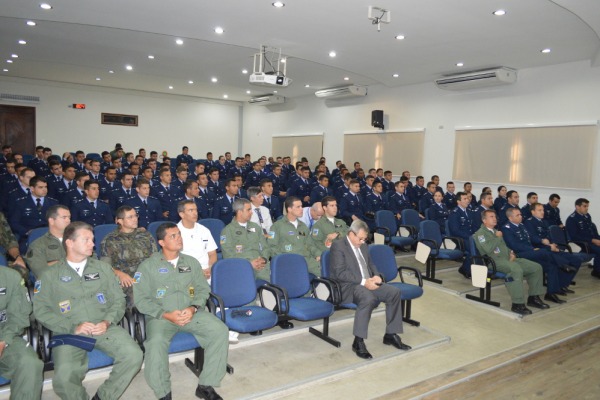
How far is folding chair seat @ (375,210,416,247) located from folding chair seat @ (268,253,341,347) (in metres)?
2.84

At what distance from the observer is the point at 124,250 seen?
3512 mm

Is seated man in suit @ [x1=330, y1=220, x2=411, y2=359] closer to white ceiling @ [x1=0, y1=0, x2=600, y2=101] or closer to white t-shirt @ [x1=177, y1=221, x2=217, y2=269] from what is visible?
white t-shirt @ [x1=177, y1=221, x2=217, y2=269]

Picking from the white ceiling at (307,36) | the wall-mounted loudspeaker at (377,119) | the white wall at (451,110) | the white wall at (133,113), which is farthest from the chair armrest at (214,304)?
the white wall at (133,113)

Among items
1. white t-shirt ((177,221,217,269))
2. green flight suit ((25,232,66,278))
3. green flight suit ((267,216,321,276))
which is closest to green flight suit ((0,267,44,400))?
green flight suit ((25,232,66,278))

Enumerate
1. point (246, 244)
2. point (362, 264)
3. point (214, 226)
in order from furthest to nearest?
1. point (214, 226)
2. point (246, 244)
3. point (362, 264)

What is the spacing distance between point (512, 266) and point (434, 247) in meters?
1.12

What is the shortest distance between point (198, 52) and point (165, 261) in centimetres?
688

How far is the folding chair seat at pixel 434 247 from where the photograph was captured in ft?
19.0

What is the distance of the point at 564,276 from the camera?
5594 mm

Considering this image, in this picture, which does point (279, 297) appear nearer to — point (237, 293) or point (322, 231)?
point (237, 293)

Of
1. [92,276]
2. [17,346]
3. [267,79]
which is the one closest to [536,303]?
[92,276]

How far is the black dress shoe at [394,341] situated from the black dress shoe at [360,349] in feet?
0.89

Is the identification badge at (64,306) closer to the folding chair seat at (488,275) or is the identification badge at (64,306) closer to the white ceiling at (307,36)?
the folding chair seat at (488,275)

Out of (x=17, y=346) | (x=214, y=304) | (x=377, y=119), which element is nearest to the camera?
(x=17, y=346)
